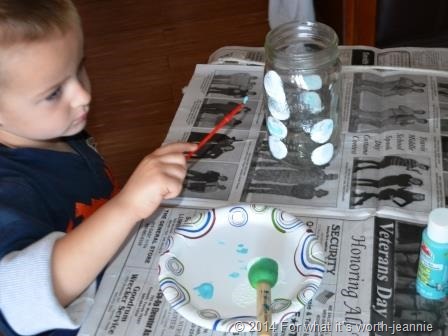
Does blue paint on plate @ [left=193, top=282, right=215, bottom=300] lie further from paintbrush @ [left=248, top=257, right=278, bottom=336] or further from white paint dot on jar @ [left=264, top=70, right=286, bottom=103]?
white paint dot on jar @ [left=264, top=70, right=286, bottom=103]

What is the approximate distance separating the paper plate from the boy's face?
0.67ft

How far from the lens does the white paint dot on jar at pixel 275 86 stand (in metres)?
0.75

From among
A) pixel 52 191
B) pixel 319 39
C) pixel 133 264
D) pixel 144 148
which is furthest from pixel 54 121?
pixel 144 148

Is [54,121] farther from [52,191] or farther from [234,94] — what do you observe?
[234,94]

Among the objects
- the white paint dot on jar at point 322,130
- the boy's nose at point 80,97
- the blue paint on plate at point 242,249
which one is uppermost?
the boy's nose at point 80,97

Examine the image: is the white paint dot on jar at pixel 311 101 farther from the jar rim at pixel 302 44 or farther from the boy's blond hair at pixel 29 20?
the boy's blond hair at pixel 29 20

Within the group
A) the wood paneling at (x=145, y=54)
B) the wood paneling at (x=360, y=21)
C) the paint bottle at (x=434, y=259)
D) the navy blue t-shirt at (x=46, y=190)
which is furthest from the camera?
the wood paneling at (x=145, y=54)

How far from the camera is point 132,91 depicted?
1.85 m

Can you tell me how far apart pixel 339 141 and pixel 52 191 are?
382mm

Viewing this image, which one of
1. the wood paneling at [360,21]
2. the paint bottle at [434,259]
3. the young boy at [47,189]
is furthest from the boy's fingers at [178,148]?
the wood paneling at [360,21]

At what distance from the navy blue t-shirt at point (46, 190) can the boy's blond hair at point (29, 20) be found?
16 cm

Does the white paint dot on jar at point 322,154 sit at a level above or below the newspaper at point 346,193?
above

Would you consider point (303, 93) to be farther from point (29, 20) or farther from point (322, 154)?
point (29, 20)

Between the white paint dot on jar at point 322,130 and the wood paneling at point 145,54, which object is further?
the wood paneling at point 145,54
